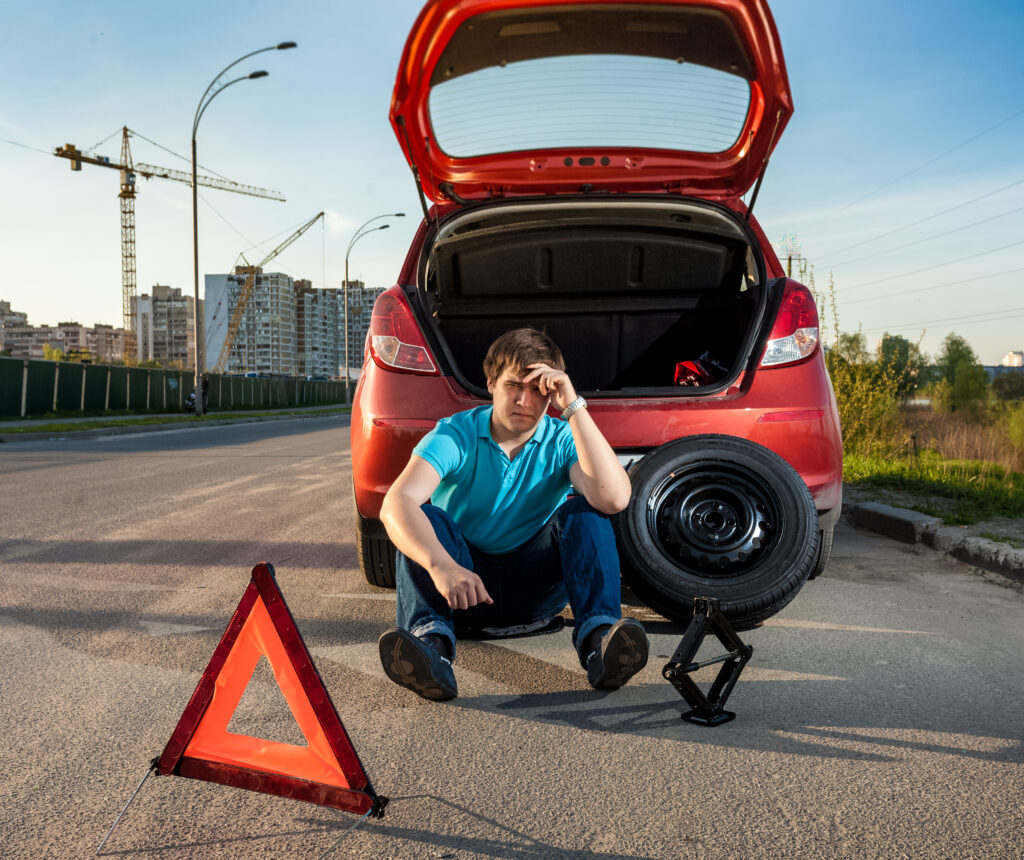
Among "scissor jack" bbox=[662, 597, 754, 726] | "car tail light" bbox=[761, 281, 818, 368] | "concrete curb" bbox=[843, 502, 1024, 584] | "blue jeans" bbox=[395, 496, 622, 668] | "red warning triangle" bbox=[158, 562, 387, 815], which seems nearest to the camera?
"red warning triangle" bbox=[158, 562, 387, 815]

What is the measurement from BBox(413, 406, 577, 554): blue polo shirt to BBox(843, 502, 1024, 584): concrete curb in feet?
9.74

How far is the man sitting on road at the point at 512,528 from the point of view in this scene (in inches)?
104

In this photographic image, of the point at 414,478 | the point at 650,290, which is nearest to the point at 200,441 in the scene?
the point at 650,290

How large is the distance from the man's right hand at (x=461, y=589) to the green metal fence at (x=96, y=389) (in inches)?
1001

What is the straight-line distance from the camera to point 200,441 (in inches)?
662

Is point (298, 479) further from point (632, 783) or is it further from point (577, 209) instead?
point (632, 783)

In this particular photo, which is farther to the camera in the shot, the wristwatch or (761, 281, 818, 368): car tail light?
(761, 281, 818, 368): car tail light

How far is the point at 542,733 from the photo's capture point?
8.34 ft

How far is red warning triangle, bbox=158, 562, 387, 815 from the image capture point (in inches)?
79.0

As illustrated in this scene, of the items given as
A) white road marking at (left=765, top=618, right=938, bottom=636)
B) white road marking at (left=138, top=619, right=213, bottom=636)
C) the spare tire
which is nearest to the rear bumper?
the spare tire

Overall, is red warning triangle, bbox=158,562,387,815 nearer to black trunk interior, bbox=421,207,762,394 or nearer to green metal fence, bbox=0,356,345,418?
black trunk interior, bbox=421,207,762,394

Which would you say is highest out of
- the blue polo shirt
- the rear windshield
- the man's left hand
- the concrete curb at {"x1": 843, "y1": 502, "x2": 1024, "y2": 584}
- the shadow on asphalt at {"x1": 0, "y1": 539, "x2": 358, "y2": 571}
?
the rear windshield

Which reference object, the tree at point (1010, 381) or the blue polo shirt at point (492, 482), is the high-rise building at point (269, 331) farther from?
the blue polo shirt at point (492, 482)

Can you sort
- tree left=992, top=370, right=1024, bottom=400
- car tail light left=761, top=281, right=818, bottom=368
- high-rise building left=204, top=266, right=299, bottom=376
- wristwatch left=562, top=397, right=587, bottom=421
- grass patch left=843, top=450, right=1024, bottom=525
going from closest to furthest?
wristwatch left=562, top=397, right=587, bottom=421 < car tail light left=761, top=281, right=818, bottom=368 < grass patch left=843, top=450, right=1024, bottom=525 < tree left=992, top=370, right=1024, bottom=400 < high-rise building left=204, top=266, right=299, bottom=376
